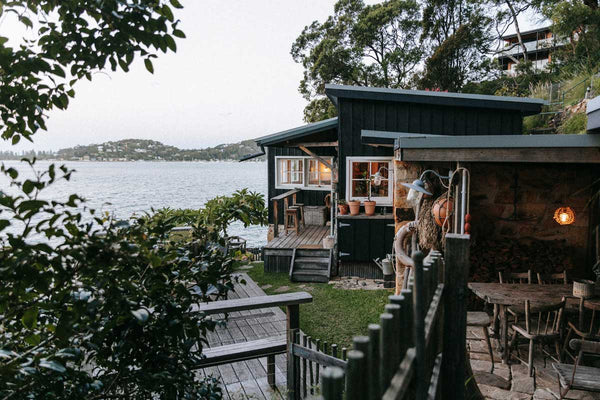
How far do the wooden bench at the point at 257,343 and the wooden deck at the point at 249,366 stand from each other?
0.21 m

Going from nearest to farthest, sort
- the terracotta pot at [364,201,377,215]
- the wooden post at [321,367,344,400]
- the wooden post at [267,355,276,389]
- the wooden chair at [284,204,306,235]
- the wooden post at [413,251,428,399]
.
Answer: the wooden post at [321,367,344,400], the wooden post at [413,251,428,399], the wooden post at [267,355,276,389], the terracotta pot at [364,201,377,215], the wooden chair at [284,204,306,235]

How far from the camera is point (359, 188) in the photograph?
1061cm

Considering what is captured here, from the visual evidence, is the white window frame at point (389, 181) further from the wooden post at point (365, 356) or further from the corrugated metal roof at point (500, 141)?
the wooden post at point (365, 356)

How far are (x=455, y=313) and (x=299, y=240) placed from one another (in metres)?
9.40

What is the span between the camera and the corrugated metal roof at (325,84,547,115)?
349 inches

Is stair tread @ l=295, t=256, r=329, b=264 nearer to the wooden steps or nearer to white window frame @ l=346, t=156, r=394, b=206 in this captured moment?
the wooden steps

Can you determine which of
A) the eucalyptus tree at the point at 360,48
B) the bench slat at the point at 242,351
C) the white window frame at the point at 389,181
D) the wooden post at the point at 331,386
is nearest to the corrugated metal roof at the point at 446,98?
the white window frame at the point at 389,181

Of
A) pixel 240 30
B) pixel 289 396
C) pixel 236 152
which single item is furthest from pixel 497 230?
pixel 236 152

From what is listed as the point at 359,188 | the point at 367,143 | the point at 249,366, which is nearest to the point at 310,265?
the point at 359,188

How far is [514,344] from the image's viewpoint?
4883 mm

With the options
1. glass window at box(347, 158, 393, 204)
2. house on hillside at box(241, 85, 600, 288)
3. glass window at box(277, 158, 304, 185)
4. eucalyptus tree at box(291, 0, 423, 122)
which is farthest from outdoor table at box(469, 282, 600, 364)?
eucalyptus tree at box(291, 0, 423, 122)

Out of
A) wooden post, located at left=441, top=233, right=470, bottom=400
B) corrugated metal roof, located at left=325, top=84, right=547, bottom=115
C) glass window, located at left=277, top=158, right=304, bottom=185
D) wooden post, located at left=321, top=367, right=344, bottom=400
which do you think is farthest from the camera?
glass window, located at left=277, top=158, right=304, bottom=185

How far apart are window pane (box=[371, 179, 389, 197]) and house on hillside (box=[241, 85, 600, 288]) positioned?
26 millimetres

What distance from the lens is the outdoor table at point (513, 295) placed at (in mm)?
4703
